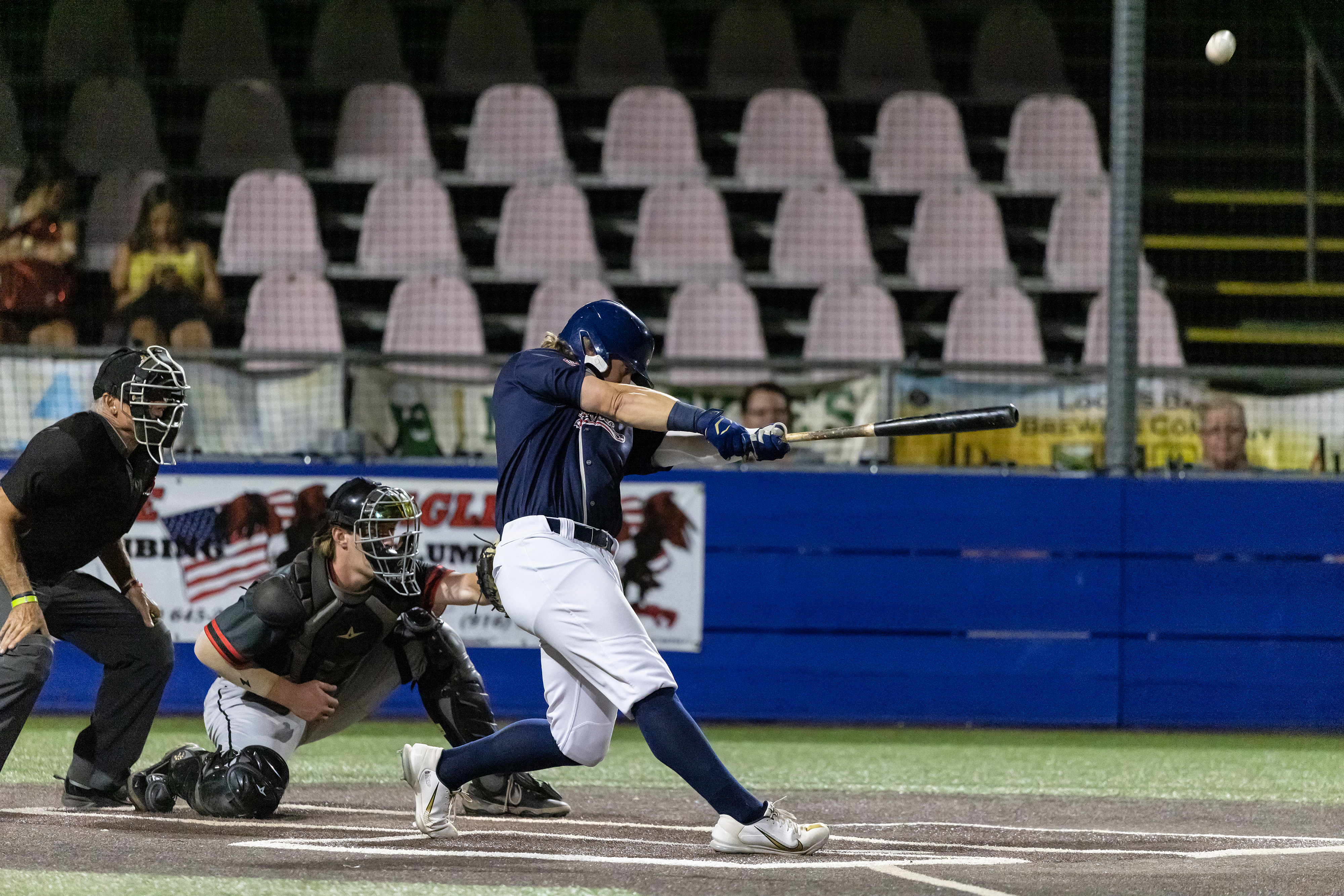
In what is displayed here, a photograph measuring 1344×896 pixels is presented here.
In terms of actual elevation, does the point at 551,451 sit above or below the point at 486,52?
below

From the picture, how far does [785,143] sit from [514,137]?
6.66ft

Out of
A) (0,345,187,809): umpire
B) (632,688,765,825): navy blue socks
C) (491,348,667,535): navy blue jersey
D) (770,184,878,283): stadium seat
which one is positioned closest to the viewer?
(632,688,765,825): navy blue socks

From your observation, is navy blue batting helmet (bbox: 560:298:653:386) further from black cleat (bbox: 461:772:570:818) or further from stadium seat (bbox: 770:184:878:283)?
stadium seat (bbox: 770:184:878:283)

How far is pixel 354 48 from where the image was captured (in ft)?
44.0

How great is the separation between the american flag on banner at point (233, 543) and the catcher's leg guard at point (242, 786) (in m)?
3.12

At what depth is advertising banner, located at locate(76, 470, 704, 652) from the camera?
8617mm

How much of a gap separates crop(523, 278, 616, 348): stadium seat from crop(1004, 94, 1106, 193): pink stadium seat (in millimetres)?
3363

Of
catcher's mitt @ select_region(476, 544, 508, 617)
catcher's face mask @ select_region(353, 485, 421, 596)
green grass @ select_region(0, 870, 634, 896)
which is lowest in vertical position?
green grass @ select_region(0, 870, 634, 896)

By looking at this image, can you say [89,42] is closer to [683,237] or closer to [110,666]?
[683,237]

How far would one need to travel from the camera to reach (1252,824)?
586cm

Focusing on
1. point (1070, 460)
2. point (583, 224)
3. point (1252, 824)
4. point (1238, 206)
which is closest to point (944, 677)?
point (1070, 460)

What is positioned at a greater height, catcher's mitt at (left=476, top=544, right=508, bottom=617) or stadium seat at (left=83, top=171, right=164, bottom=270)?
stadium seat at (left=83, top=171, right=164, bottom=270)

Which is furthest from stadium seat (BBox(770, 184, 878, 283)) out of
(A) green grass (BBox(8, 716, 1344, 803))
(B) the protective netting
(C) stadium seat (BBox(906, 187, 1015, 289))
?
(A) green grass (BBox(8, 716, 1344, 803))

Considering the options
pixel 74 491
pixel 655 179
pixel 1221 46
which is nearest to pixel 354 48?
pixel 655 179
